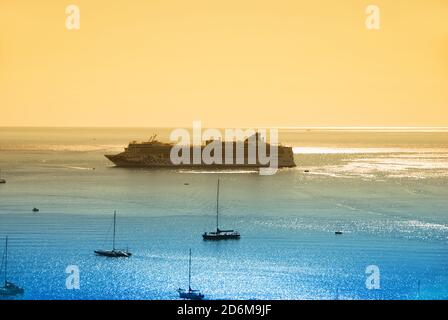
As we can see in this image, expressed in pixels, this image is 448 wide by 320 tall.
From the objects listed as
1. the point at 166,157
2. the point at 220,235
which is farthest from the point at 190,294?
the point at 166,157

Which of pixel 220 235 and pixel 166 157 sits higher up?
pixel 166 157

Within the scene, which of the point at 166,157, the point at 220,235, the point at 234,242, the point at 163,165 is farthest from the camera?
the point at 166,157

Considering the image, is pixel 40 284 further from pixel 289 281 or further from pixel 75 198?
pixel 75 198

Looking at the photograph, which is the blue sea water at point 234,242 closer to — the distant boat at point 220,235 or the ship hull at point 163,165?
the distant boat at point 220,235

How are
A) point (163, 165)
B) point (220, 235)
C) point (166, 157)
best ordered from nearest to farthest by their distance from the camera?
point (220, 235) → point (163, 165) → point (166, 157)

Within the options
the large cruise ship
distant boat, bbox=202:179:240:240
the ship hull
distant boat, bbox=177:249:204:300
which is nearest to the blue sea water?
distant boat, bbox=202:179:240:240

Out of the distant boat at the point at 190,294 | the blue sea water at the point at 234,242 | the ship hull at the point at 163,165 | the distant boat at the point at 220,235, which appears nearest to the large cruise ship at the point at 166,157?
the ship hull at the point at 163,165

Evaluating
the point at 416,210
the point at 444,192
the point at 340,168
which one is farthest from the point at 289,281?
the point at 340,168

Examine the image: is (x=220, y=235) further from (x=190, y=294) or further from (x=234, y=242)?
(x=190, y=294)
